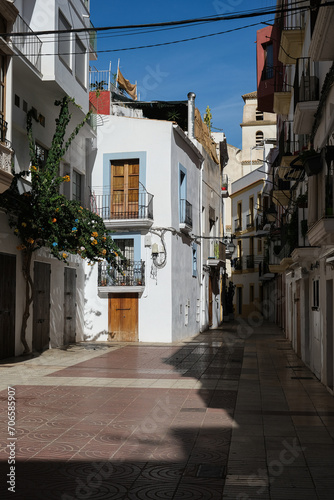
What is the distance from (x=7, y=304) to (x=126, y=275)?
7.26m

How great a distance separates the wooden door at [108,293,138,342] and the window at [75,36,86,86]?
7.63 m

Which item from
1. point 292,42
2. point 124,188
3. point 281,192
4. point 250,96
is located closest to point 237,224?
point 250,96

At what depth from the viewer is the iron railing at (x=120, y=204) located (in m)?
22.3

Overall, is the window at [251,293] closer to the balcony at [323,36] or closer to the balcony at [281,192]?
the balcony at [281,192]

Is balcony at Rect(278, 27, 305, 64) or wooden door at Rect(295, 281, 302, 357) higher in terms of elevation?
balcony at Rect(278, 27, 305, 64)

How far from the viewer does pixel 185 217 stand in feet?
79.2

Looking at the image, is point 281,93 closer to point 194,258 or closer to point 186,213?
point 186,213

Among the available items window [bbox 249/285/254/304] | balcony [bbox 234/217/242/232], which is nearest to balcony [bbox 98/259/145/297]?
window [bbox 249/285/254/304]

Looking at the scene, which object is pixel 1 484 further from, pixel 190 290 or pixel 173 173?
pixel 190 290

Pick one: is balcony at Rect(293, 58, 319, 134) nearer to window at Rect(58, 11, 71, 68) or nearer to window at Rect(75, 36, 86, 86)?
window at Rect(58, 11, 71, 68)

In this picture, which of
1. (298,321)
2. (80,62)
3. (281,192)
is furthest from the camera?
(281,192)

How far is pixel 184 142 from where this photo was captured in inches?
965

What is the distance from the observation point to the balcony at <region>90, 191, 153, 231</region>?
22.0 m

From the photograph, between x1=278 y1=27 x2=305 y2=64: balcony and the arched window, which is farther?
the arched window
